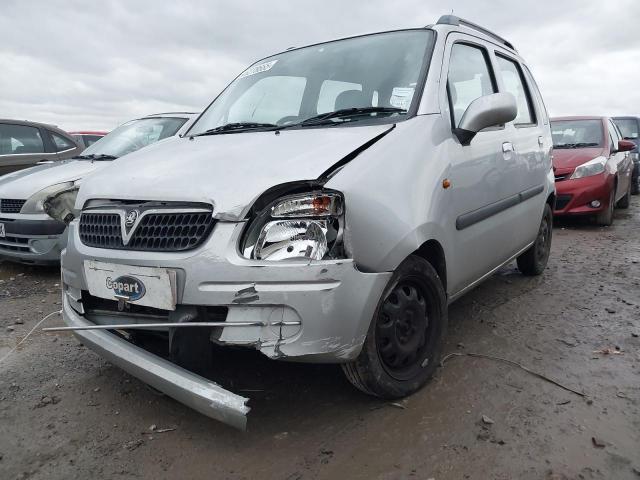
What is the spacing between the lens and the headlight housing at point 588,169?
22.3 ft

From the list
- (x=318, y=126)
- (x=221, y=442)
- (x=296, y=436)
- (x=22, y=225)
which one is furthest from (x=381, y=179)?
(x=22, y=225)

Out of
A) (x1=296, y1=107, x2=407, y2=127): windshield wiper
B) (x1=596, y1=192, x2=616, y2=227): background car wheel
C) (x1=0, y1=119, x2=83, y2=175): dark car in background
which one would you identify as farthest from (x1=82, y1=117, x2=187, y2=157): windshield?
(x1=596, y1=192, x2=616, y2=227): background car wheel

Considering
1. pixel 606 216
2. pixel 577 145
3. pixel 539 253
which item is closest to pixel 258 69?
pixel 539 253

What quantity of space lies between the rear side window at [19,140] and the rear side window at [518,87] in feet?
20.6

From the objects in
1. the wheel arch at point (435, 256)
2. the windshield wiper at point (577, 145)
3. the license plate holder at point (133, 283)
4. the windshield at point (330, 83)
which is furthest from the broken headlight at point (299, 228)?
the windshield wiper at point (577, 145)

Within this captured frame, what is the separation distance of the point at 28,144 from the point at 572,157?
757 centimetres

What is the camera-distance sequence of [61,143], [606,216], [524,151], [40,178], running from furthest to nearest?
[61,143] < [606,216] < [40,178] < [524,151]

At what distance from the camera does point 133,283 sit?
1993mm

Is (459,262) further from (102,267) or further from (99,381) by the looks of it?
(99,381)

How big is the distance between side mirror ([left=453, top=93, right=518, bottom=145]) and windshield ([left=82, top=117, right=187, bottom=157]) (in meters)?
3.55

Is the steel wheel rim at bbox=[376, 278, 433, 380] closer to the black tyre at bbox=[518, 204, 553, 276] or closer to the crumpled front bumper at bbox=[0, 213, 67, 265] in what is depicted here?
the black tyre at bbox=[518, 204, 553, 276]

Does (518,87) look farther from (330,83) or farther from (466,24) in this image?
(330,83)

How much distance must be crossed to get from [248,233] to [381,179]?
1.89ft

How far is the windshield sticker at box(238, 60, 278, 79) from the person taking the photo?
3.27 metres
